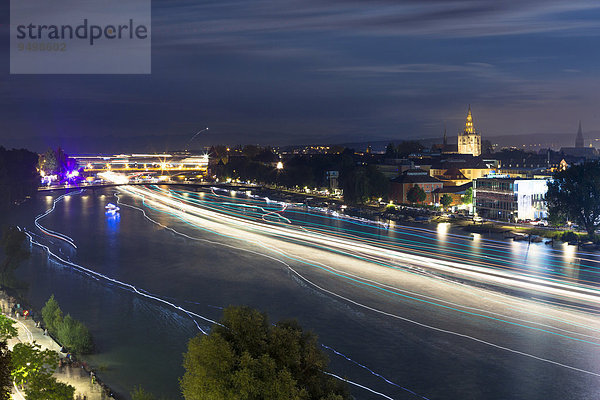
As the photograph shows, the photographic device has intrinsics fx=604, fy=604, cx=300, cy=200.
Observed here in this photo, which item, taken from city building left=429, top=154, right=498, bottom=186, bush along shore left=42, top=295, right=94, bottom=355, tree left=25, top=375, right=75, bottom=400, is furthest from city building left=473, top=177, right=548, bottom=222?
tree left=25, top=375, right=75, bottom=400

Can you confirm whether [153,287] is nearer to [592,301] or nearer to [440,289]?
[440,289]

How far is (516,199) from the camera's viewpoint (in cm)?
2433

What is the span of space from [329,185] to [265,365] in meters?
35.5

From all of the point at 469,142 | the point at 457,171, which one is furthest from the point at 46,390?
the point at 469,142

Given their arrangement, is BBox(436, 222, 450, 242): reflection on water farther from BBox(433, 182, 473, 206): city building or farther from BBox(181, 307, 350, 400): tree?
BBox(181, 307, 350, 400): tree

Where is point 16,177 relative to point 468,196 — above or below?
above

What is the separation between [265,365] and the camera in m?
5.43

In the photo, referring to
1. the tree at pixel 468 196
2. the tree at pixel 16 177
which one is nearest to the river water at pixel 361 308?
the tree at pixel 468 196

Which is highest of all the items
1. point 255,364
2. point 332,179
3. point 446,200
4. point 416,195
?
point 332,179

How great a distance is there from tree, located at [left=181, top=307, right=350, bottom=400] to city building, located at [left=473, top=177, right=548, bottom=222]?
20149 millimetres

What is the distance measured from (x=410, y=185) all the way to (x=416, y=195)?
1670mm

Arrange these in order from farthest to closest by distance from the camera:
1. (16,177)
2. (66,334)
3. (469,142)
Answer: (469,142) < (16,177) < (66,334)

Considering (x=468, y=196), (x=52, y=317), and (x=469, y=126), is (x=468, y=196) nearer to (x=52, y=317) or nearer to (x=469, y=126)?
(x=52, y=317)

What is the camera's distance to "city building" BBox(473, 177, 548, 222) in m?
24.3
